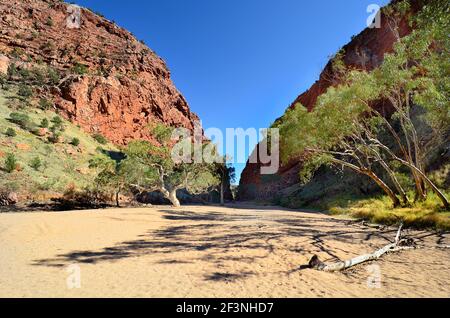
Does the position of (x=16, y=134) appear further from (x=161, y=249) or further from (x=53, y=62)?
(x=161, y=249)

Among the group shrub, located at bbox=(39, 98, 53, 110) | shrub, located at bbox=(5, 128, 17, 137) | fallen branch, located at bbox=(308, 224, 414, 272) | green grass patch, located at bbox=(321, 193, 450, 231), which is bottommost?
fallen branch, located at bbox=(308, 224, 414, 272)

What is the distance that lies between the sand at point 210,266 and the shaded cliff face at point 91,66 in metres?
50.7

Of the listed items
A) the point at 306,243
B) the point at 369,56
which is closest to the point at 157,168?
the point at 306,243

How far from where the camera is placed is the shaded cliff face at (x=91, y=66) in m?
55.4

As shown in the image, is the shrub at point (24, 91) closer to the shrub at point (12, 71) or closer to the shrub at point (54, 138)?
the shrub at point (12, 71)

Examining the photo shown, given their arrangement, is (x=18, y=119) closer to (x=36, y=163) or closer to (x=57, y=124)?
(x=57, y=124)

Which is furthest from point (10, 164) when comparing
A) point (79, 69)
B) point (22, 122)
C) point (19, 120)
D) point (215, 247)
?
point (79, 69)

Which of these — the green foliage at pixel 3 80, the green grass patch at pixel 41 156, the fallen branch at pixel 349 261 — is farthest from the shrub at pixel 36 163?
the fallen branch at pixel 349 261

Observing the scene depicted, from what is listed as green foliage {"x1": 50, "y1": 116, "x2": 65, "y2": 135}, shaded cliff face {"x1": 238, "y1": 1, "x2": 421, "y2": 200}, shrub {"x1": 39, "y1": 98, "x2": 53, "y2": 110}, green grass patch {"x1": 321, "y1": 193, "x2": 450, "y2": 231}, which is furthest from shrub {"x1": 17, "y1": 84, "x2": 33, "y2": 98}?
green grass patch {"x1": 321, "y1": 193, "x2": 450, "y2": 231}

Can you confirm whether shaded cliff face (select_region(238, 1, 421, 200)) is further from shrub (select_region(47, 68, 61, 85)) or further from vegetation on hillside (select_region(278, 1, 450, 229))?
shrub (select_region(47, 68, 61, 85))

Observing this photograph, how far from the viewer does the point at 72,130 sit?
1919 inches

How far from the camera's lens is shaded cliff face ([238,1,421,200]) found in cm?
4031

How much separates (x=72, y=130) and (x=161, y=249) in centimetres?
4738

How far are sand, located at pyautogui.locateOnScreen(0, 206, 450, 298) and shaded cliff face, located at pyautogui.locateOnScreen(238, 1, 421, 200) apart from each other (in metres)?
22.8
